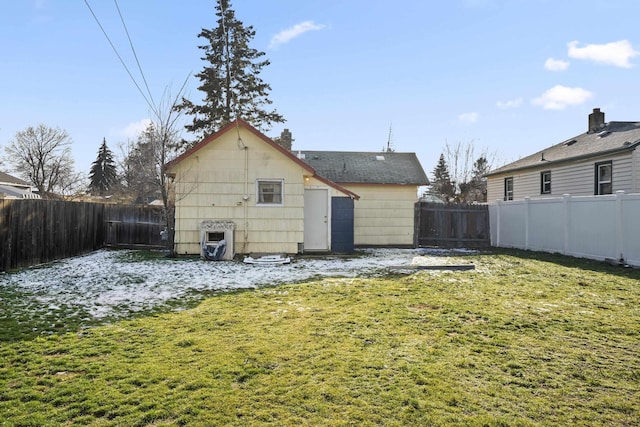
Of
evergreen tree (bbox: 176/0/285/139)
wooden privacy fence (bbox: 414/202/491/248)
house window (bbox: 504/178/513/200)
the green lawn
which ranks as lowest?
the green lawn

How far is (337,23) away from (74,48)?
9038mm

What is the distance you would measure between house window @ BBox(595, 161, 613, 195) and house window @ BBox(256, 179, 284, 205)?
12343mm

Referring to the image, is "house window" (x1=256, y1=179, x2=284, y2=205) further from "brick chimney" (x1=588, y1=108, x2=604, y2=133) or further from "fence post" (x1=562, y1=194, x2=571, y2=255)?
"brick chimney" (x1=588, y1=108, x2=604, y2=133)

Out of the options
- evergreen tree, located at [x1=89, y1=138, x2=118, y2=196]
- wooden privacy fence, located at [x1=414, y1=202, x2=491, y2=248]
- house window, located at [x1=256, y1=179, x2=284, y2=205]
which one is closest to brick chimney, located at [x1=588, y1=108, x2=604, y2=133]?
wooden privacy fence, located at [x1=414, y1=202, x2=491, y2=248]

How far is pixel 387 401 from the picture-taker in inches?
114

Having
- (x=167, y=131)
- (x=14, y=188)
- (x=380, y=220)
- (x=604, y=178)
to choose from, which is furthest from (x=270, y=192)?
(x=14, y=188)

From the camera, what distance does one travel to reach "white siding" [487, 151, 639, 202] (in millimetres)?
12852

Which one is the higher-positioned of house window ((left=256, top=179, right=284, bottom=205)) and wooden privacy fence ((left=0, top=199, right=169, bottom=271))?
house window ((left=256, top=179, right=284, bottom=205))

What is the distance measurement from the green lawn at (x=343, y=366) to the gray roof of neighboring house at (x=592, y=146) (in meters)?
9.99

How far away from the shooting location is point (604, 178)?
14031 mm

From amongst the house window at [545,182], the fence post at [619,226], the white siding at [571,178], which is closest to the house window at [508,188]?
the white siding at [571,178]

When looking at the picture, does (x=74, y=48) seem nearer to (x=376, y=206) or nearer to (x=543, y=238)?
(x=376, y=206)

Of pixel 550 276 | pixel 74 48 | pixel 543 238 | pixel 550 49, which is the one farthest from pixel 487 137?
pixel 74 48

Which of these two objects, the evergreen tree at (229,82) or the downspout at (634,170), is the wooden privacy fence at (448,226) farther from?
the evergreen tree at (229,82)
